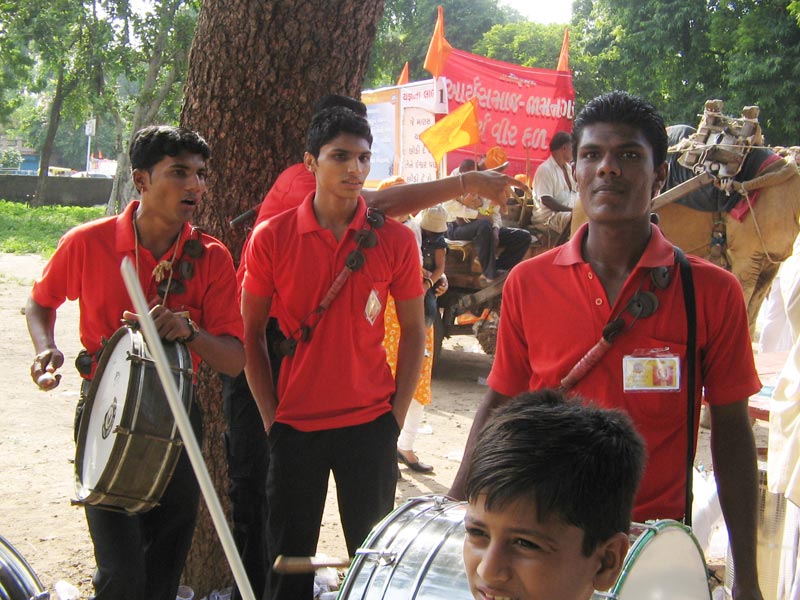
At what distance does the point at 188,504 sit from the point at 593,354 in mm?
1702

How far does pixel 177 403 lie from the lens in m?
1.00

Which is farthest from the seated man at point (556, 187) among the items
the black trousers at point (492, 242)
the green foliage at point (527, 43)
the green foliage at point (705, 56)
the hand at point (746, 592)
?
the green foliage at point (527, 43)

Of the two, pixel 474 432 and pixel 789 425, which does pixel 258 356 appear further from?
pixel 789 425

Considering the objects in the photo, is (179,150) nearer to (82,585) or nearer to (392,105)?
(82,585)

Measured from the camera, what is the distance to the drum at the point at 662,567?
1.90 metres

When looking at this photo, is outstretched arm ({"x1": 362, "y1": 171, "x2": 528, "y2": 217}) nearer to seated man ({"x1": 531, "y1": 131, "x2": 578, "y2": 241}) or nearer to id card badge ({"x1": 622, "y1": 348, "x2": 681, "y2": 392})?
id card badge ({"x1": 622, "y1": 348, "x2": 681, "y2": 392})

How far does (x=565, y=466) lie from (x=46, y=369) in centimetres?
219

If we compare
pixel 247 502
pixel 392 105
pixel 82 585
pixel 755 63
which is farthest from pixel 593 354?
pixel 755 63

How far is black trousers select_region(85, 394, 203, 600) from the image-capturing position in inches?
125

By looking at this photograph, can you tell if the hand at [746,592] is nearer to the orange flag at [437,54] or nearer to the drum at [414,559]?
the drum at [414,559]

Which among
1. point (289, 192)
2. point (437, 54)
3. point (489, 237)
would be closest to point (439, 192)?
point (289, 192)

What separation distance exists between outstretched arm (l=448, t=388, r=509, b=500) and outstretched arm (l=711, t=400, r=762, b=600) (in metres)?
0.59

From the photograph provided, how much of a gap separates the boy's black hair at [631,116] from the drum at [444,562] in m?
1.04

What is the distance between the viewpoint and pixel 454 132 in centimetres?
666
